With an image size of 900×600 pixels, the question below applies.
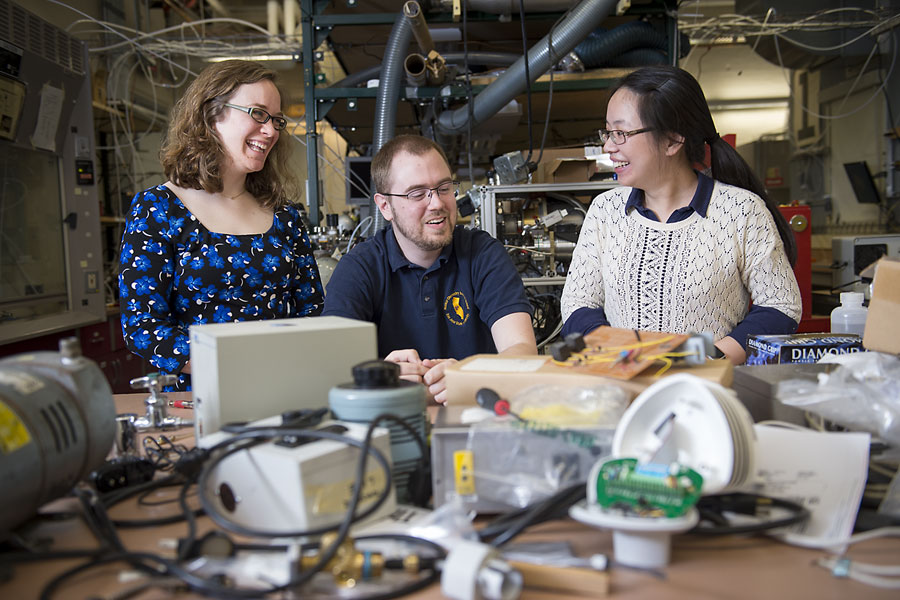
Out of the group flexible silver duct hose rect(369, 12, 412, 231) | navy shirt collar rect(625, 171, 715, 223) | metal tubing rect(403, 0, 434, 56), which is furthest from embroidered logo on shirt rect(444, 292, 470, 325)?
metal tubing rect(403, 0, 434, 56)

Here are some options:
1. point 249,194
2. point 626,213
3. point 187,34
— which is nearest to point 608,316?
point 626,213

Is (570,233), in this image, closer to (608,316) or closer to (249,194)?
(608,316)

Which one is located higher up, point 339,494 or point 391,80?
point 391,80

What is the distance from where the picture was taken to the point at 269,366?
808mm

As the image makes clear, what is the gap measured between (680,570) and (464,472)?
0.22m

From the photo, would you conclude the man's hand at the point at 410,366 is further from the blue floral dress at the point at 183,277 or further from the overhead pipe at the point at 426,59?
the overhead pipe at the point at 426,59

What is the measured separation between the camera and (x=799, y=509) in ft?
2.13

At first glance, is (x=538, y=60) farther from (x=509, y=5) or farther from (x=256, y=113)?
(x=256, y=113)

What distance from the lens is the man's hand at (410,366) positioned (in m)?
1.21

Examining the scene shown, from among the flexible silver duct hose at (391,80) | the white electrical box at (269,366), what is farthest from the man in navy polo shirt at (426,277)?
the flexible silver duct hose at (391,80)

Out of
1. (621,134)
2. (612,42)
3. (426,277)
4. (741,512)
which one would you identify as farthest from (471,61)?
(741,512)

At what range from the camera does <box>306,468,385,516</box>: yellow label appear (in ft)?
2.04

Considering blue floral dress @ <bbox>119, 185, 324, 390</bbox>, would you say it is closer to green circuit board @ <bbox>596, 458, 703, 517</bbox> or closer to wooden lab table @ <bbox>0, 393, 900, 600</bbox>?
wooden lab table @ <bbox>0, 393, 900, 600</bbox>

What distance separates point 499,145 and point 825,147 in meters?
3.03
